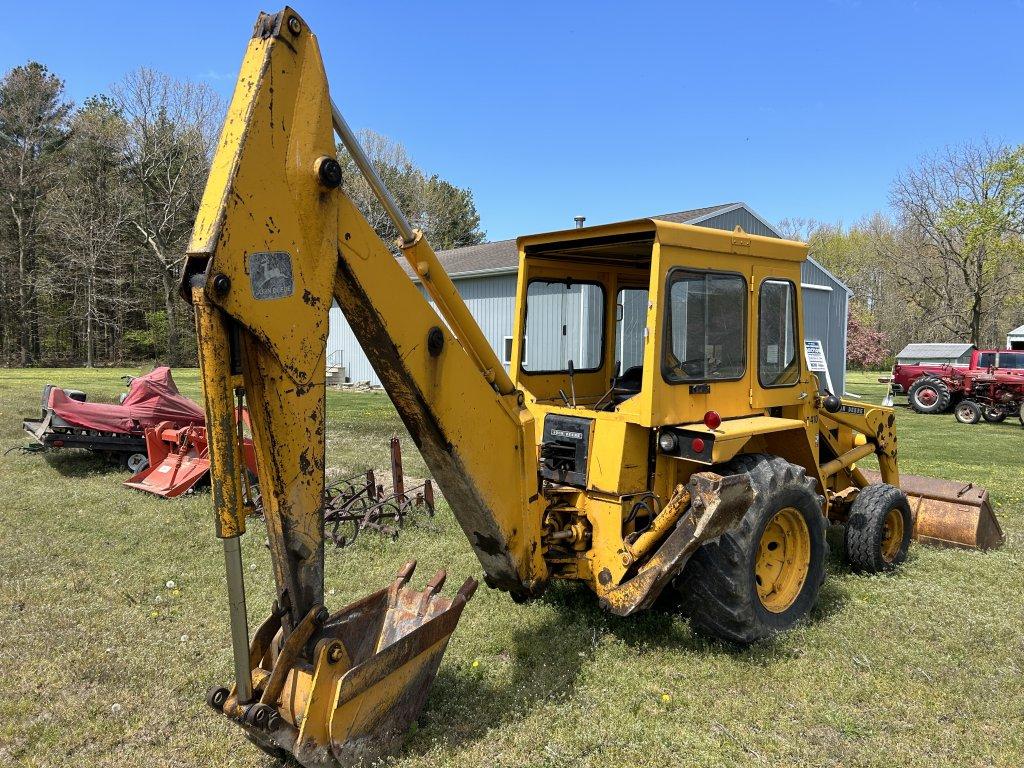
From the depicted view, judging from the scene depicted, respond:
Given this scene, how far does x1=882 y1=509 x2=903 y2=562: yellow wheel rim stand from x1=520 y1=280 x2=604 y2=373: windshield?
9.51 ft

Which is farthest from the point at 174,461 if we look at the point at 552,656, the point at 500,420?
the point at 500,420

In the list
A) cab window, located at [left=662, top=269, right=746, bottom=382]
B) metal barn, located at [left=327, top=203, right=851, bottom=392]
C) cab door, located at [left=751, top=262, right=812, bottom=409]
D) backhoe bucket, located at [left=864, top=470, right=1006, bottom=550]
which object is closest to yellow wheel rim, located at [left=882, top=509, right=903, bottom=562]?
backhoe bucket, located at [left=864, top=470, right=1006, bottom=550]

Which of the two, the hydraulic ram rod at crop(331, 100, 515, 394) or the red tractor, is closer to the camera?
the hydraulic ram rod at crop(331, 100, 515, 394)

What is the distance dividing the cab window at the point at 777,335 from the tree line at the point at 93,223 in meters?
30.6

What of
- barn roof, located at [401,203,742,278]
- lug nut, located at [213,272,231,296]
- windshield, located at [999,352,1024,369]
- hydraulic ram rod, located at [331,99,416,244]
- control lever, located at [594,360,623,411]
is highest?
barn roof, located at [401,203,742,278]

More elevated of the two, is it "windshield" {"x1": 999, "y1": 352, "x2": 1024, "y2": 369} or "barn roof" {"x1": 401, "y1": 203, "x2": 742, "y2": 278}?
"barn roof" {"x1": 401, "y1": 203, "x2": 742, "y2": 278}

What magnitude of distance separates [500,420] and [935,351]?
26240 millimetres

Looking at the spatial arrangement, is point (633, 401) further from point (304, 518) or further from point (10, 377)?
point (10, 377)

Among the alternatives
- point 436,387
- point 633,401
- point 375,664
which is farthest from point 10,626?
point 633,401

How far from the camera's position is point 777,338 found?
16.2ft

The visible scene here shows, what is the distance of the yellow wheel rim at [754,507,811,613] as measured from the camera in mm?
4523

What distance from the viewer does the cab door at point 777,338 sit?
4.71m

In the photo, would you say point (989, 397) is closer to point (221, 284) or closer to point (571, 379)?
point (571, 379)

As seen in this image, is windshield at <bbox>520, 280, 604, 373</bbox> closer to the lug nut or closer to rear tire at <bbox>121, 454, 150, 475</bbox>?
the lug nut
